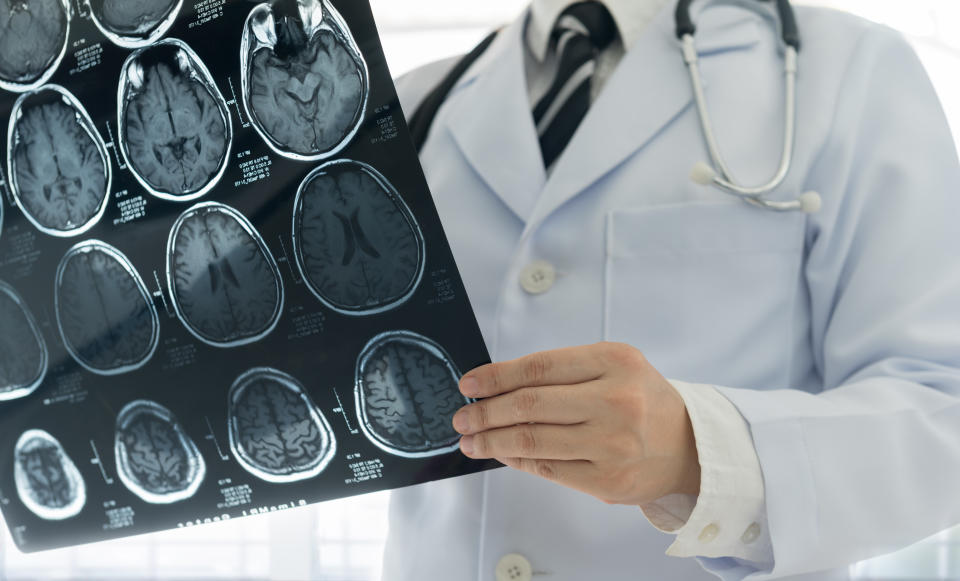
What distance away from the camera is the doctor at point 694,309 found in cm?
50

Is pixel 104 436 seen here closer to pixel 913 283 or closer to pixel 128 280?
pixel 128 280

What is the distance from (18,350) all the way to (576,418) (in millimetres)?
463

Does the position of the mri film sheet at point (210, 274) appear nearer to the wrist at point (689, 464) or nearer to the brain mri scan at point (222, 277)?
the brain mri scan at point (222, 277)

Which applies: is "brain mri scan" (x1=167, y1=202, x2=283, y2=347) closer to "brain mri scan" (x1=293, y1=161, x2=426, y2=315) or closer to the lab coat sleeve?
"brain mri scan" (x1=293, y1=161, x2=426, y2=315)

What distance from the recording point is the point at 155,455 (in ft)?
1.99

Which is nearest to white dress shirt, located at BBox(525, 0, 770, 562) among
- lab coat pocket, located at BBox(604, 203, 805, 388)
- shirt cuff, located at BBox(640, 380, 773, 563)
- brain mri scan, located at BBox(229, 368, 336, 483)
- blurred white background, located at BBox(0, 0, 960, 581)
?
shirt cuff, located at BBox(640, 380, 773, 563)

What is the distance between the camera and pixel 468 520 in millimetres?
684

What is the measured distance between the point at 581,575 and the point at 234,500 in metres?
0.28

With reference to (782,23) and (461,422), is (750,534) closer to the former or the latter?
(461,422)

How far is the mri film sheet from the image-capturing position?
0.48m

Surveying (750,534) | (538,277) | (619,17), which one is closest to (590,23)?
(619,17)

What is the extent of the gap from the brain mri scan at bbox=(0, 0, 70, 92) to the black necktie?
16.3 inches

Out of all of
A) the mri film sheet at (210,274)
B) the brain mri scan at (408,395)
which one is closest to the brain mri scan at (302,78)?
the mri film sheet at (210,274)

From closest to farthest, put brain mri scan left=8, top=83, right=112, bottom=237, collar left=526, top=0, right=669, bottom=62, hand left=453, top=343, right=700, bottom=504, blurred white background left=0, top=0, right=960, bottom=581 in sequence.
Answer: hand left=453, top=343, right=700, bottom=504 → brain mri scan left=8, top=83, right=112, bottom=237 → collar left=526, top=0, right=669, bottom=62 → blurred white background left=0, top=0, right=960, bottom=581
